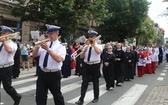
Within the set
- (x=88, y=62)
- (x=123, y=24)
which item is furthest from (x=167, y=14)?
(x=88, y=62)

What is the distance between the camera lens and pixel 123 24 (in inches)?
1421

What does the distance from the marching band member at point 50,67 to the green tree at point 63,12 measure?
14349 mm

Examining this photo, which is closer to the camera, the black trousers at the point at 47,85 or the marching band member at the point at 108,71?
the black trousers at the point at 47,85

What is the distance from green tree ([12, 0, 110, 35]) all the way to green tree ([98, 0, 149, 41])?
14723 mm

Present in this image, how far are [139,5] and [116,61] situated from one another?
28104 millimetres

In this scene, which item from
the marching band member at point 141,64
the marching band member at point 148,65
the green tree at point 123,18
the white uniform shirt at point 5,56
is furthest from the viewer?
the green tree at point 123,18

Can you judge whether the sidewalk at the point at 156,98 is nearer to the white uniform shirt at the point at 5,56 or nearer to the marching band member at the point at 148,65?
the white uniform shirt at the point at 5,56

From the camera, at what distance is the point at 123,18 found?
36.5 meters

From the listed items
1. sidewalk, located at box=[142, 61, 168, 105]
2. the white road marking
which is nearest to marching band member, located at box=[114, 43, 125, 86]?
the white road marking

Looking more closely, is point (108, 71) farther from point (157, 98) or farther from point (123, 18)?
point (123, 18)

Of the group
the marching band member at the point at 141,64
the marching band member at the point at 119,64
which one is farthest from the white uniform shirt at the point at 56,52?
Answer: the marching band member at the point at 141,64

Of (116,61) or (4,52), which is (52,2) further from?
(4,52)

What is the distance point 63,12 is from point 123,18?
18.6 m

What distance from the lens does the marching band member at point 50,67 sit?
4785mm
